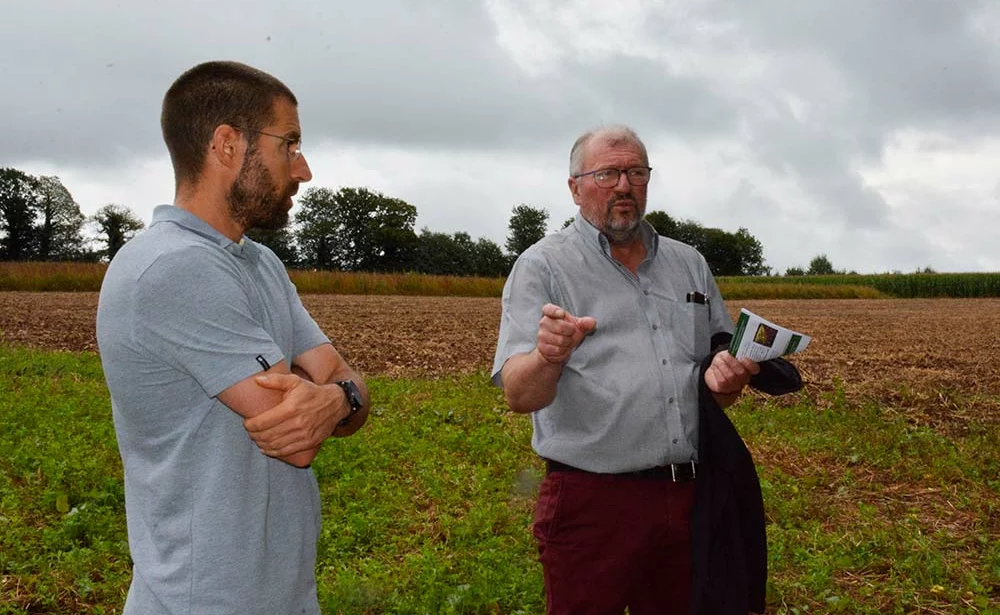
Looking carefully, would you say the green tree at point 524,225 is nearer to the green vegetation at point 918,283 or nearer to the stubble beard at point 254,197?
the green vegetation at point 918,283

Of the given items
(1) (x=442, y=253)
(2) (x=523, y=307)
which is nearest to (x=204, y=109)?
(2) (x=523, y=307)

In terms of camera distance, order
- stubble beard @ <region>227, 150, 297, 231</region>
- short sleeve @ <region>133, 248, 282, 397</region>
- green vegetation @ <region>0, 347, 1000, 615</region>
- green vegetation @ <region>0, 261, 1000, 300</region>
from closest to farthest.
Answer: short sleeve @ <region>133, 248, 282, 397</region> → stubble beard @ <region>227, 150, 297, 231</region> → green vegetation @ <region>0, 347, 1000, 615</region> → green vegetation @ <region>0, 261, 1000, 300</region>

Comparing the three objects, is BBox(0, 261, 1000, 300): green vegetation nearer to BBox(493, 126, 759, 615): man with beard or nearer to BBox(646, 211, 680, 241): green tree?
BBox(493, 126, 759, 615): man with beard

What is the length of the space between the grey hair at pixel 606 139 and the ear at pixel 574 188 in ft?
0.10

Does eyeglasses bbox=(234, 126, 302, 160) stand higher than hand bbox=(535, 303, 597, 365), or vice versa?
eyeglasses bbox=(234, 126, 302, 160)

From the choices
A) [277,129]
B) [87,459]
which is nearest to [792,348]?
[277,129]

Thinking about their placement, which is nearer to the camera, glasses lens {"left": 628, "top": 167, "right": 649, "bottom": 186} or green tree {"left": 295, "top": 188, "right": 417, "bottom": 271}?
glasses lens {"left": 628, "top": 167, "right": 649, "bottom": 186}

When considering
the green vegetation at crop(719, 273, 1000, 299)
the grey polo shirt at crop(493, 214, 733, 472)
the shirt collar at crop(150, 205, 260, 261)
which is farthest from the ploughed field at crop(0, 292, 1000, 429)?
the green vegetation at crop(719, 273, 1000, 299)

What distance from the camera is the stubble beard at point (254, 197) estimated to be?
2213mm

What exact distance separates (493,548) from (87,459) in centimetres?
366

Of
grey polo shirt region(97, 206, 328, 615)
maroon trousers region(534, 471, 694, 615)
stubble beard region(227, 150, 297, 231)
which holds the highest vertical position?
stubble beard region(227, 150, 297, 231)

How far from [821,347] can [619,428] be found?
42.6 feet

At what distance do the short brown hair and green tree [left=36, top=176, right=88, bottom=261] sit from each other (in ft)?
243

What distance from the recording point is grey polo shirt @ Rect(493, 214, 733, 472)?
3.23 meters
